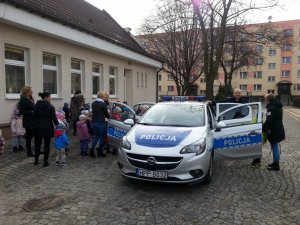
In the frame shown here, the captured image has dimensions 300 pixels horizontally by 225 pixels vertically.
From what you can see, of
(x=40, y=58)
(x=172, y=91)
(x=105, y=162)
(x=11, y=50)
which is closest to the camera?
(x=105, y=162)

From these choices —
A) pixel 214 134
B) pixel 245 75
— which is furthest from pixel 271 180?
pixel 245 75

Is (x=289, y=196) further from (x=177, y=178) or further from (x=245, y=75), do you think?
(x=245, y=75)

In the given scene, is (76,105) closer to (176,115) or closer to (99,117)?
(99,117)

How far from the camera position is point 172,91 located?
75.8m

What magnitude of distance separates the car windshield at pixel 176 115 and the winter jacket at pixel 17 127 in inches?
146

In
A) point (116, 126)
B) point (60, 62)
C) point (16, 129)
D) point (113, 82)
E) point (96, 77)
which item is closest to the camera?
point (116, 126)

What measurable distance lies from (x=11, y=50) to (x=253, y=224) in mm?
9504

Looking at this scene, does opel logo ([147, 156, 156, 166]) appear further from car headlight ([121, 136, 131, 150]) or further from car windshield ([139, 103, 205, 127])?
→ car windshield ([139, 103, 205, 127])

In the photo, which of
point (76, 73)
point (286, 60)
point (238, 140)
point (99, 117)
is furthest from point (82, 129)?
point (286, 60)

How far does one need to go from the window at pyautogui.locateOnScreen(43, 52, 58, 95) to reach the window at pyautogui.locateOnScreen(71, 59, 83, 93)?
4.01 ft

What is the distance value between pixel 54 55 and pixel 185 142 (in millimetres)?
9000

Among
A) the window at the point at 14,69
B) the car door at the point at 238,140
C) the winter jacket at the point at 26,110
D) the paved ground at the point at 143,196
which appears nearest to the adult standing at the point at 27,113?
the winter jacket at the point at 26,110

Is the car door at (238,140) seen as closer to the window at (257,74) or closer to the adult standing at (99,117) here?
the adult standing at (99,117)

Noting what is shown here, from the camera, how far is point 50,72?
1246 centimetres
